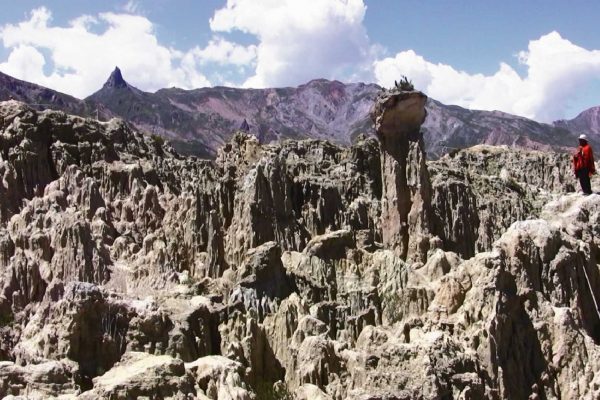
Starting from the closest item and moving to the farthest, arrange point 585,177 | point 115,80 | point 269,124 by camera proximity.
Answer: point 585,177 < point 115,80 < point 269,124

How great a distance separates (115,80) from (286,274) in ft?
529

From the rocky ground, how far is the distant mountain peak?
441 ft

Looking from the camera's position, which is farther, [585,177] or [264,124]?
[264,124]

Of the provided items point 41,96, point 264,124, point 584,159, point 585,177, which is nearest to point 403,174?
point 585,177

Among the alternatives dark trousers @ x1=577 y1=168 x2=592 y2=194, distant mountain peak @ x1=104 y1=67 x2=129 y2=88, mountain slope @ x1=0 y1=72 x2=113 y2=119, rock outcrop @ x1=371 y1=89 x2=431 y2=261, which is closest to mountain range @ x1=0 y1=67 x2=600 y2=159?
distant mountain peak @ x1=104 y1=67 x2=129 y2=88

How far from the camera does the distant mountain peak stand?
591ft

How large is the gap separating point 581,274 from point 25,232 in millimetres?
27955

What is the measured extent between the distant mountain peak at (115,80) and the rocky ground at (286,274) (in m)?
135

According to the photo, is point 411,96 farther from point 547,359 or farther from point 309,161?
point 547,359

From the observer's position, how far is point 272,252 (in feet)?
97.1

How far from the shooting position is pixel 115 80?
180 m

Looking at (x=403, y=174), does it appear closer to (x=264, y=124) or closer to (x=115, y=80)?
(x=264, y=124)

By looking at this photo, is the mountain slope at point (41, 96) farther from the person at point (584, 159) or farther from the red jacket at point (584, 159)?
the red jacket at point (584, 159)

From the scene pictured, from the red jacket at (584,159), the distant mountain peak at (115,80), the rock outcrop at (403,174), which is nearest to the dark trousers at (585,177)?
the red jacket at (584,159)
